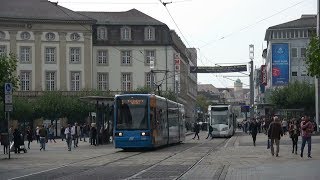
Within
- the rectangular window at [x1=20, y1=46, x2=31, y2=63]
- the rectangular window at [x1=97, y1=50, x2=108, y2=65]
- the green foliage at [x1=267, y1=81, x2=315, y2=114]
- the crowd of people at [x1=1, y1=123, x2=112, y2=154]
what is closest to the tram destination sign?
the green foliage at [x1=267, y1=81, x2=315, y2=114]

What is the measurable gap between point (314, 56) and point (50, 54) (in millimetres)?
70921

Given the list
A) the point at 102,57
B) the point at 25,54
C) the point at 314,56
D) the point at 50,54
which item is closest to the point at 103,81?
the point at 102,57

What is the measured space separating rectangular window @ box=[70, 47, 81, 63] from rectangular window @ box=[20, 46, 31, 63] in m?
6.04

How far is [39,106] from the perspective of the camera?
8381cm

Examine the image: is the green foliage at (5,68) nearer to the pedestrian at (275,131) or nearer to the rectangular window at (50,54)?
the pedestrian at (275,131)

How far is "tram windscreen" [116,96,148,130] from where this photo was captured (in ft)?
115

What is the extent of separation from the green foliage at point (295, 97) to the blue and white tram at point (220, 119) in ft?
83.6

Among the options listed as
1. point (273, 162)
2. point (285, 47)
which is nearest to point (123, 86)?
point (285, 47)

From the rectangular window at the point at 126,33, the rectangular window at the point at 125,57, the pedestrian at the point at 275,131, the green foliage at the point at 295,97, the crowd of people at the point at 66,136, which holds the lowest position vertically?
the crowd of people at the point at 66,136

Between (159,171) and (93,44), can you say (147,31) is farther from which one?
(159,171)

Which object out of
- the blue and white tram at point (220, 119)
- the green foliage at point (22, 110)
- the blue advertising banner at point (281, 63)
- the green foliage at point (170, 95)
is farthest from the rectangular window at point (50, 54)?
the blue and white tram at point (220, 119)

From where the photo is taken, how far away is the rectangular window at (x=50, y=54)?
95312 millimetres

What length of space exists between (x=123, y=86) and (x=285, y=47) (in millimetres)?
27925

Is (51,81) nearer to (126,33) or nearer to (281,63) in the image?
(126,33)
